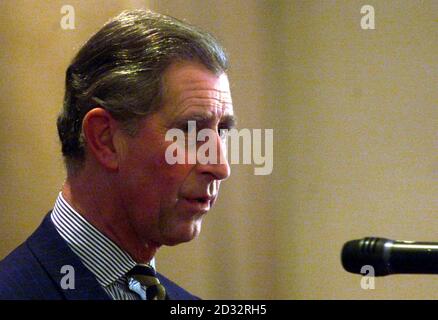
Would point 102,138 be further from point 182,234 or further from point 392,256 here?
point 392,256

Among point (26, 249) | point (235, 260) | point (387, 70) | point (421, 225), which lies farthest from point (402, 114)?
point (26, 249)

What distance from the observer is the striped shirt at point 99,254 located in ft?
3.56

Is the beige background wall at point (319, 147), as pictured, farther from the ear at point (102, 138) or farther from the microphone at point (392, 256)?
the microphone at point (392, 256)

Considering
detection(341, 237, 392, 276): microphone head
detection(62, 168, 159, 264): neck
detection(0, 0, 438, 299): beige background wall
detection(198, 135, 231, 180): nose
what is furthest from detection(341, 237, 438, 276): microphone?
detection(0, 0, 438, 299): beige background wall

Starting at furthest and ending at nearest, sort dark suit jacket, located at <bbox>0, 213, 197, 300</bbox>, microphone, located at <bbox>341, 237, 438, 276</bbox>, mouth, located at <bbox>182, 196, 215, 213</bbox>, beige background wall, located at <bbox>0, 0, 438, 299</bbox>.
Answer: beige background wall, located at <bbox>0, 0, 438, 299</bbox> → mouth, located at <bbox>182, 196, 215, 213</bbox> → dark suit jacket, located at <bbox>0, 213, 197, 300</bbox> → microphone, located at <bbox>341, 237, 438, 276</bbox>

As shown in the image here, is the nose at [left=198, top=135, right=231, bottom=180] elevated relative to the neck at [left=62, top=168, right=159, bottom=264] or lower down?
elevated

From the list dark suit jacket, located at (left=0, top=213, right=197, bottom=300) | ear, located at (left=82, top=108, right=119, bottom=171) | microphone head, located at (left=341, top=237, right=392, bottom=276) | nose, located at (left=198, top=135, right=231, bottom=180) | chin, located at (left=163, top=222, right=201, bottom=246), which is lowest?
dark suit jacket, located at (left=0, top=213, right=197, bottom=300)

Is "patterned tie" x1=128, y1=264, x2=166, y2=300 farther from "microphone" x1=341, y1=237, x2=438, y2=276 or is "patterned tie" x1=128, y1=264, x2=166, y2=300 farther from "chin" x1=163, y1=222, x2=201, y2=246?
"microphone" x1=341, y1=237, x2=438, y2=276

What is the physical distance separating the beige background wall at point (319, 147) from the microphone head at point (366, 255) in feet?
3.77

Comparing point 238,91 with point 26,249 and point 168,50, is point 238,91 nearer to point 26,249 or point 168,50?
point 168,50

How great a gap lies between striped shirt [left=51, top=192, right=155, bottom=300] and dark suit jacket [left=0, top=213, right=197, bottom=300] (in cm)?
2

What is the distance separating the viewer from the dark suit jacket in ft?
3.31

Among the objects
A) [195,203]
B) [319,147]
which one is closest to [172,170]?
[195,203]

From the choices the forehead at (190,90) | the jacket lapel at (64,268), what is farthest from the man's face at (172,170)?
Answer: the jacket lapel at (64,268)
